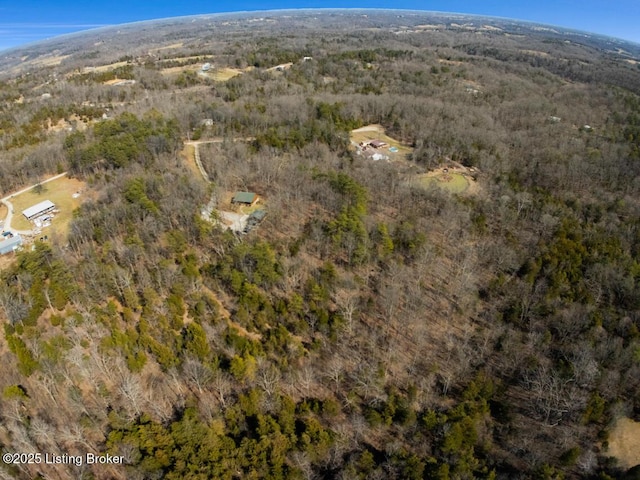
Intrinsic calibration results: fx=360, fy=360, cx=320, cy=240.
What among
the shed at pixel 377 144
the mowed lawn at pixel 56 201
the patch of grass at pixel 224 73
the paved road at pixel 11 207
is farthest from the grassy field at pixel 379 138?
the patch of grass at pixel 224 73

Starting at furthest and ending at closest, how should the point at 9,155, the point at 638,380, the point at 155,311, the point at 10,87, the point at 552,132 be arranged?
1. the point at 10,87
2. the point at 552,132
3. the point at 9,155
4. the point at 155,311
5. the point at 638,380

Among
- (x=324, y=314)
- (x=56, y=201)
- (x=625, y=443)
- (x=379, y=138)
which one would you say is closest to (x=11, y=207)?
(x=56, y=201)

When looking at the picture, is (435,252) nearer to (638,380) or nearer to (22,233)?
(638,380)

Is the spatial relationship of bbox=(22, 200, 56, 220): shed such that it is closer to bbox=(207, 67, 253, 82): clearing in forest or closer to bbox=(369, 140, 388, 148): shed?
bbox=(369, 140, 388, 148): shed

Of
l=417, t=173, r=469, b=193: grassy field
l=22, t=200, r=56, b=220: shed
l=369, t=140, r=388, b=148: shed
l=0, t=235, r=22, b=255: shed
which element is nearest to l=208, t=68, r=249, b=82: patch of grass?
l=369, t=140, r=388, b=148: shed

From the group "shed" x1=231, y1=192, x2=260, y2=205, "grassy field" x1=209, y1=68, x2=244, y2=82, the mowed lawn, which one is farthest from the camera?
"grassy field" x1=209, y1=68, x2=244, y2=82

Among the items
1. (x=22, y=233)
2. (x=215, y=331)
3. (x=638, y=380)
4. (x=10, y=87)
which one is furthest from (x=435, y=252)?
(x=10, y=87)

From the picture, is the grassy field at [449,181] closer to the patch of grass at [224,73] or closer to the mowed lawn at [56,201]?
the mowed lawn at [56,201]
